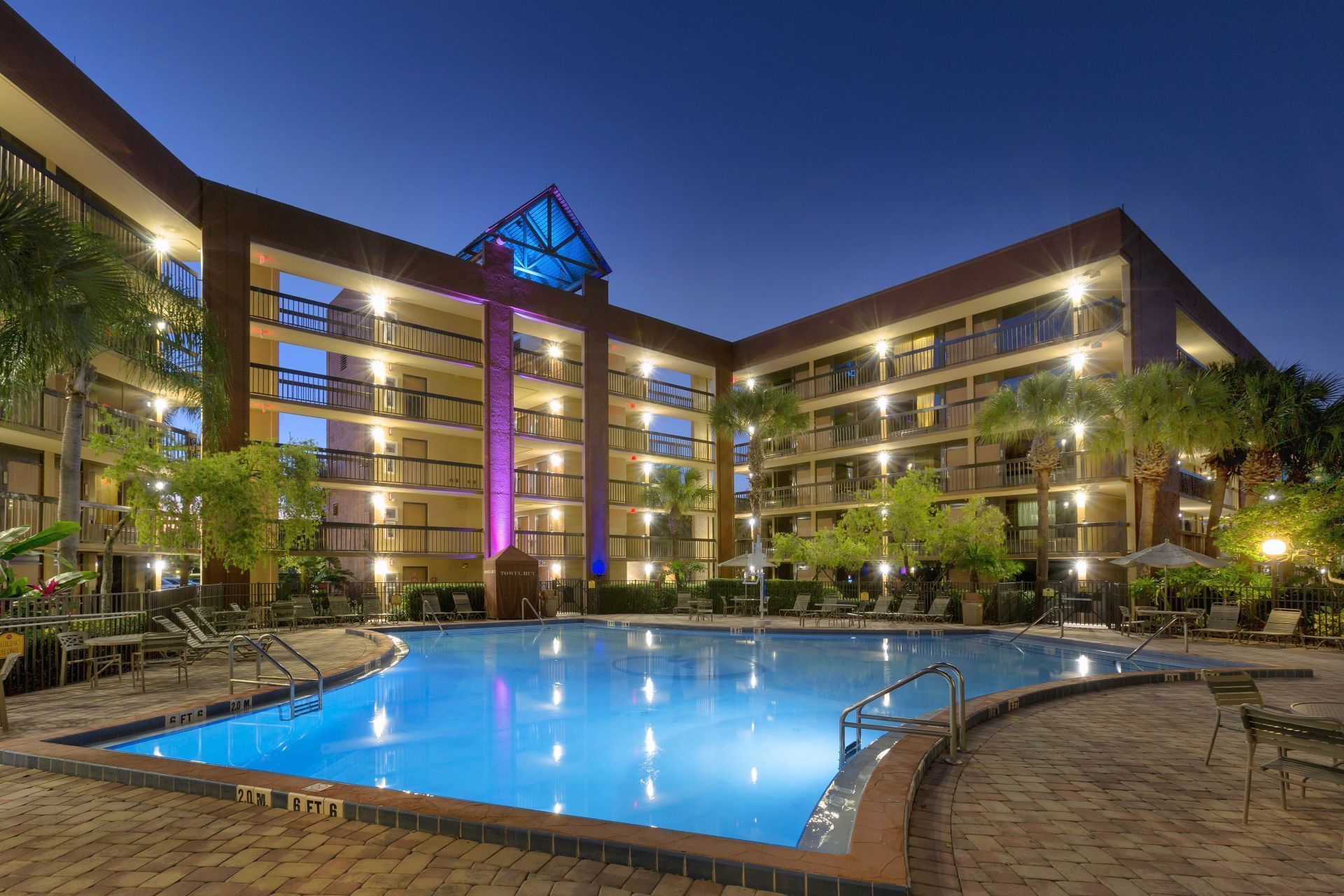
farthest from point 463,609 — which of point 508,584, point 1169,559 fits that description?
point 1169,559

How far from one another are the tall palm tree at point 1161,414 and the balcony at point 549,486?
1866 cm

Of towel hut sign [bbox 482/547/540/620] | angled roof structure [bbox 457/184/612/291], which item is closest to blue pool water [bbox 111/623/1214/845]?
towel hut sign [bbox 482/547/540/620]

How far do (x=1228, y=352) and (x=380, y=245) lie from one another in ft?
111

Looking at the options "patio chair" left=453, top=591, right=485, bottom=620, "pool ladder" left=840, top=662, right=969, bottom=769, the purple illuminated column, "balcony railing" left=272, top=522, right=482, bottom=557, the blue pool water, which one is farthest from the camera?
the purple illuminated column

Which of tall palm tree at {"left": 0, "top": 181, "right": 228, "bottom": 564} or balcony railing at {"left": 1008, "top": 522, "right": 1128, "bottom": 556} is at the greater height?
tall palm tree at {"left": 0, "top": 181, "right": 228, "bottom": 564}

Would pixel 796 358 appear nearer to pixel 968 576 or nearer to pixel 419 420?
pixel 968 576

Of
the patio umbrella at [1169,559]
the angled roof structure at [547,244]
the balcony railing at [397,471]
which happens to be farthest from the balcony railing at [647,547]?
the patio umbrella at [1169,559]

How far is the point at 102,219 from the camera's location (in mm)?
18906

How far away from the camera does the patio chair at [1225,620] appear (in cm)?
1552

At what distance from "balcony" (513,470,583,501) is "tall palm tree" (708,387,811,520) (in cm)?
625

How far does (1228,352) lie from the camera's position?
107 feet

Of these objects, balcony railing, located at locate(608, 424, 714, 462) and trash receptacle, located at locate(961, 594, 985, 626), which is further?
balcony railing, located at locate(608, 424, 714, 462)

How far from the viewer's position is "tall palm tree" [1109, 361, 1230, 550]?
20.0m

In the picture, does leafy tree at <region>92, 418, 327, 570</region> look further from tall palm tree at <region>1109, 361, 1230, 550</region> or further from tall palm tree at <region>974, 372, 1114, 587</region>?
tall palm tree at <region>1109, 361, 1230, 550</region>
